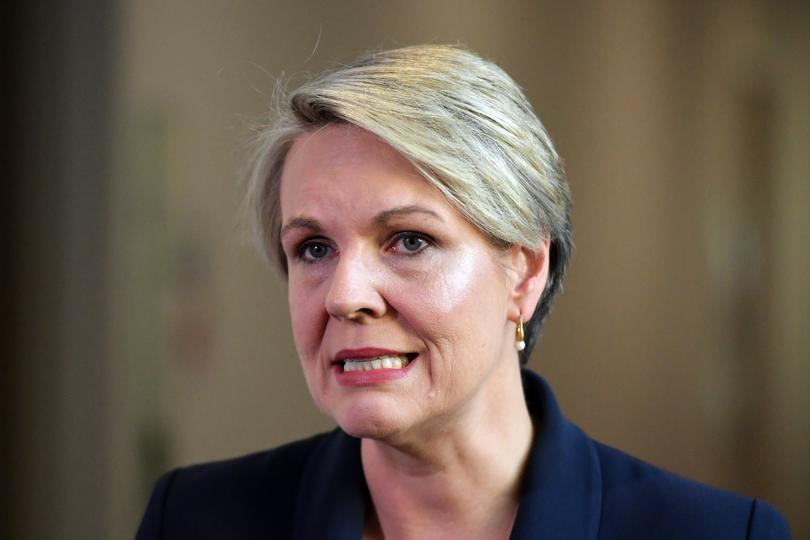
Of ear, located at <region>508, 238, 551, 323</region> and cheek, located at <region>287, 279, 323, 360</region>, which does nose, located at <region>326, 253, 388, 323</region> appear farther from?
ear, located at <region>508, 238, 551, 323</region>

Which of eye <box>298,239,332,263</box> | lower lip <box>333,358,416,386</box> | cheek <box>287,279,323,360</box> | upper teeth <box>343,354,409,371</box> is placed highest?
eye <box>298,239,332,263</box>

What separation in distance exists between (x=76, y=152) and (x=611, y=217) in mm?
1235

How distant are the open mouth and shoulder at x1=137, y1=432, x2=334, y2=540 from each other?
37cm

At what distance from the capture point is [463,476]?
1.50m

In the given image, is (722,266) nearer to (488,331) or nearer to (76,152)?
(488,331)

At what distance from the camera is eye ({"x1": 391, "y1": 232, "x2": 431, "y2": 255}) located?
4.53ft

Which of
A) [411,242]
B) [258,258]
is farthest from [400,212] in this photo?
[258,258]

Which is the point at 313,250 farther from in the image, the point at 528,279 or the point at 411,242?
the point at 528,279

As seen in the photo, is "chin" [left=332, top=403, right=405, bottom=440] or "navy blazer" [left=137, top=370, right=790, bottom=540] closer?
"chin" [left=332, top=403, right=405, bottom=440]

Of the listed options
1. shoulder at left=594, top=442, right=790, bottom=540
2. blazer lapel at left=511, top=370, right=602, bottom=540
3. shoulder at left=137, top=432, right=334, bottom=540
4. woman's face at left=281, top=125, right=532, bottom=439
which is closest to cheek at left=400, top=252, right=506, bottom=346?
woman's face at left=281, top=125, right=532, bottom=439

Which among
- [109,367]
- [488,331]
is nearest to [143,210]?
[109,367]

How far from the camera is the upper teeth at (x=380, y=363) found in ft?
4.50

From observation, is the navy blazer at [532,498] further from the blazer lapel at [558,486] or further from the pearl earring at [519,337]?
the pearl earring at [519,337]

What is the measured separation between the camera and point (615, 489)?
1532 mm
